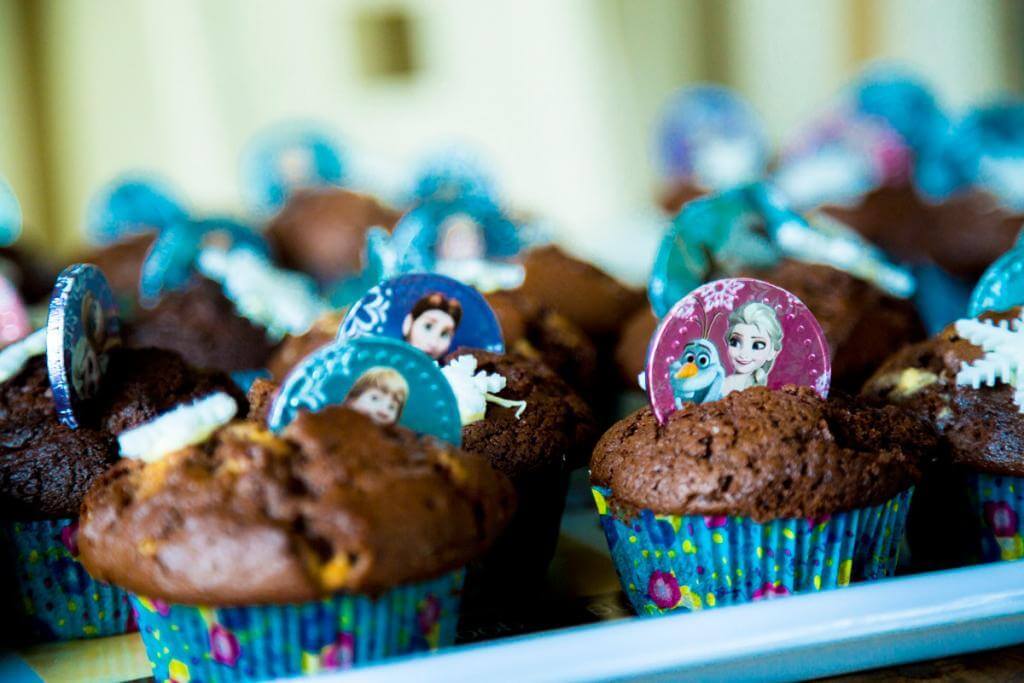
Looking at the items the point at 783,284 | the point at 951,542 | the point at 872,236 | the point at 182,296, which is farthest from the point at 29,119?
the point at 951,542

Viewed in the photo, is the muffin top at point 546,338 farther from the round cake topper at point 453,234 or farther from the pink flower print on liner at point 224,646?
the pink flower print on liner at point 224,646

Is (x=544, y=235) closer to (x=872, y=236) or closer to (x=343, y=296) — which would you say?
(x=343, y=296)

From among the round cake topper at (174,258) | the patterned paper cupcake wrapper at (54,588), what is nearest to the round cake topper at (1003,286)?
the patterned paper cupcake wrapper at (54,588)

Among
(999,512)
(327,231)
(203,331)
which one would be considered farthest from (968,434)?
(327,231)

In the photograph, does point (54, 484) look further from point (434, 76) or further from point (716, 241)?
point (434, 76)

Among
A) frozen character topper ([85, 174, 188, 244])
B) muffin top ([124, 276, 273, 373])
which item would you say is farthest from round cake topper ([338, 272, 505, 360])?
frozen character topper ([85, 174, 188, 244])

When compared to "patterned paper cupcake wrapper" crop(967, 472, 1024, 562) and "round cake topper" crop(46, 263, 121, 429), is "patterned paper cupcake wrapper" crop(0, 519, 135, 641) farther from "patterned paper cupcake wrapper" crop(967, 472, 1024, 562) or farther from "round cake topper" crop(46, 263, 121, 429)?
"patterned paper cupcake wrapper" crop(967, 472, 1024, 562)
